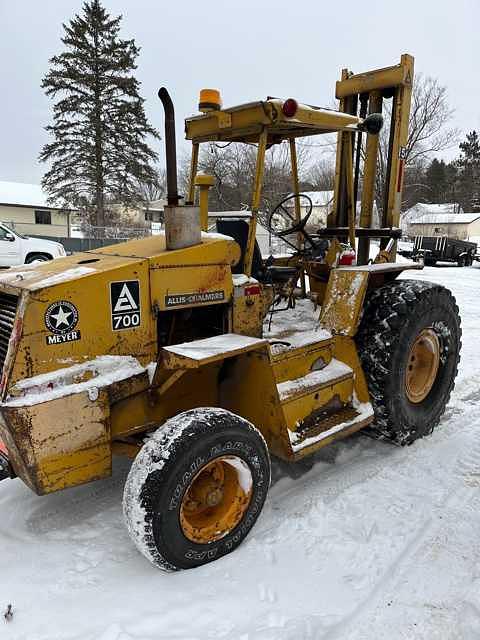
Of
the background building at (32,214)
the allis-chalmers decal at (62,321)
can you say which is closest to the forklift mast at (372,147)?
the allis-chalmers decal at (62,321)

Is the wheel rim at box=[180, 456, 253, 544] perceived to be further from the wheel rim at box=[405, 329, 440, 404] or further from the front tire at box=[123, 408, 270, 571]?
the wheel rim at box=[405, 329, 440, 404]

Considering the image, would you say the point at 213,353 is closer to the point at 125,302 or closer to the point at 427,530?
the point at 125,302

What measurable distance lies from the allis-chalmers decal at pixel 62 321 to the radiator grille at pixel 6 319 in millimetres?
252

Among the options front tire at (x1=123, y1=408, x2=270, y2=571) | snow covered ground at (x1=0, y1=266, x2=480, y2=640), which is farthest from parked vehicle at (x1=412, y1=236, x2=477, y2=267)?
front tire at (x1=123, y1=408, x2=270, y2=571)

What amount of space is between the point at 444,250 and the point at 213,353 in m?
20.8

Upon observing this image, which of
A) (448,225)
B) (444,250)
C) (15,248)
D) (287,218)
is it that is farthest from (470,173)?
(287,218)

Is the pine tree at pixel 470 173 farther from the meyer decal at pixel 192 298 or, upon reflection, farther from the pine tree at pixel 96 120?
the meyer decal at pixel 192 298

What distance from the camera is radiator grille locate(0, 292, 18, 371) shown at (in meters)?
2.86

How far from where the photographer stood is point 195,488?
3.04 meters

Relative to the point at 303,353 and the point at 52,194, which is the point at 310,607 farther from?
the point at 52,194

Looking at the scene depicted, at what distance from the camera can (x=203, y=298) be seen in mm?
3342

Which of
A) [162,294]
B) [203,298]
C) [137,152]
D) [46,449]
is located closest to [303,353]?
[203,298]

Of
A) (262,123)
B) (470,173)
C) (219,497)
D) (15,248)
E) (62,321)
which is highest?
(470,173)

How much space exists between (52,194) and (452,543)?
99.0ft
